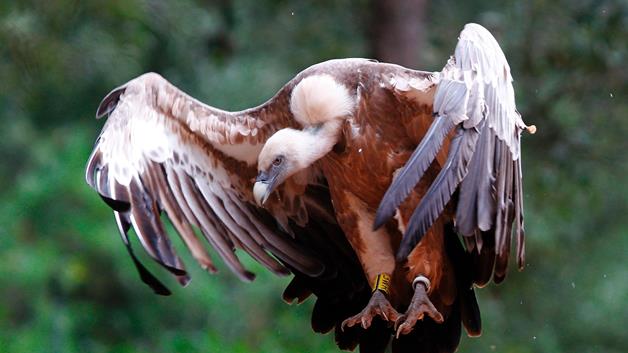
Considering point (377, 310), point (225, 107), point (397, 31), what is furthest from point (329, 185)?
point (225, 107)

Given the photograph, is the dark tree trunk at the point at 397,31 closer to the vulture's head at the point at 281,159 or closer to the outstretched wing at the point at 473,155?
the vulture's head at the point at 281,159

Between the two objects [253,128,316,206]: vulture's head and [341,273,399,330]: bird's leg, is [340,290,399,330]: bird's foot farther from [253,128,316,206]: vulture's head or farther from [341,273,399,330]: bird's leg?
[253,128,316,206]: vulture's head

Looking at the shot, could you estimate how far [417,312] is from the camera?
6.18 metres

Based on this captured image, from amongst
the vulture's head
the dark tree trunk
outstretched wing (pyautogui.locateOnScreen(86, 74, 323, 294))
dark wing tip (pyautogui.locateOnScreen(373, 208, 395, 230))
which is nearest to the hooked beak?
the vulture's head

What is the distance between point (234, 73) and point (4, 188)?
1859mm

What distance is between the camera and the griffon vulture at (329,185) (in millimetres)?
5969

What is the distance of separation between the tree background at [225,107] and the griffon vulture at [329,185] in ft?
12.3

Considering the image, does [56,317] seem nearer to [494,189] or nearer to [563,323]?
[563,323]

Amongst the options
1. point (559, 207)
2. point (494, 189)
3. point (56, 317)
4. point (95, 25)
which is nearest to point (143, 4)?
point (95, 25)

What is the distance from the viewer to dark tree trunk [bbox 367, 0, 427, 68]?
1031 cm

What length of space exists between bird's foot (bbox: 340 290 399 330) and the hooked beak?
0.58 m

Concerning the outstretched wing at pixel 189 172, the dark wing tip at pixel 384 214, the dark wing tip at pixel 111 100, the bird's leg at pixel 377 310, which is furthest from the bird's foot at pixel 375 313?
the dark wing tip at pixel 111 100

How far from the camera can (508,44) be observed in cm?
1092

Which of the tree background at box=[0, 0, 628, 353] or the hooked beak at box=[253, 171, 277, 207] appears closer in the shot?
the hooked beak at box=[253, 171, 277, 207]
